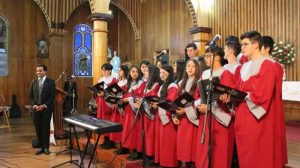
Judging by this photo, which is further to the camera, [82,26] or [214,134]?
[82,26]

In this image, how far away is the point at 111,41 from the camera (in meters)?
13.1

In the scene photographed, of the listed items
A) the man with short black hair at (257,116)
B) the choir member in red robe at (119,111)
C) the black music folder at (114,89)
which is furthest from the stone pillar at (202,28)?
the man with short black hair at (257,116)

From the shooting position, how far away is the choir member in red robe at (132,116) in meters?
4.40

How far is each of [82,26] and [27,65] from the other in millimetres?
2544

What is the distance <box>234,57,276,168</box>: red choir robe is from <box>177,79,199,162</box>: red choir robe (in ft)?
2.30

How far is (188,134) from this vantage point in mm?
3453

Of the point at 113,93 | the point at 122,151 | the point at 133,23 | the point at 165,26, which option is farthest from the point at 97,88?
the point at 133,23

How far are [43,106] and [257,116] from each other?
4034 millimetres

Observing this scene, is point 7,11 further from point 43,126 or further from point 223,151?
point 223,151

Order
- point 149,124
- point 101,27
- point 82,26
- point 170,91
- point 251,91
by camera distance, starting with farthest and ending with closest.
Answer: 1. point 82,26
2. point 101,27
3. point 149,124
4. point 170,91
5. point 251,91

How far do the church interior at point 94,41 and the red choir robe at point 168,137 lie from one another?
91cm

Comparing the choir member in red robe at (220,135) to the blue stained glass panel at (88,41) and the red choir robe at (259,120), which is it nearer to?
the red choir robe at (259,120)

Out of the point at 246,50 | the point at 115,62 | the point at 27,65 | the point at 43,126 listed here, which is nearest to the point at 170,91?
the point at 246,50

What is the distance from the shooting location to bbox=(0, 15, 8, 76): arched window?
1096 cm
